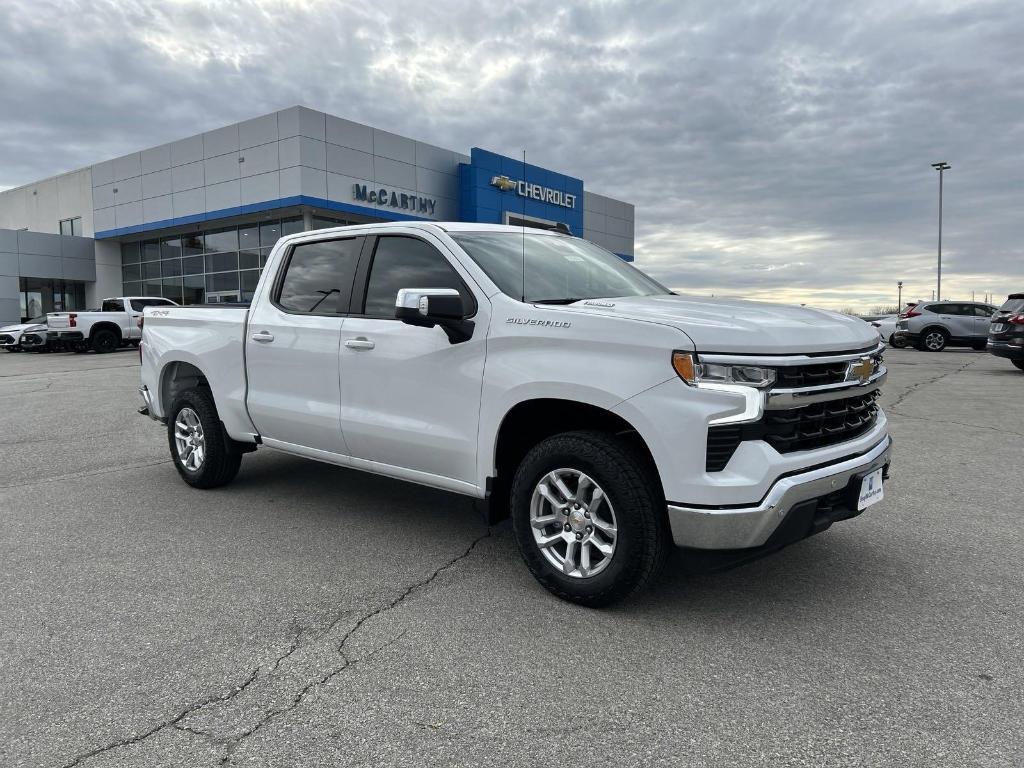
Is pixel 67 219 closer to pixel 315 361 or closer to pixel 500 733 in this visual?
pixel 315 361

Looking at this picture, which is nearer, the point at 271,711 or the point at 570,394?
the point at 271,711

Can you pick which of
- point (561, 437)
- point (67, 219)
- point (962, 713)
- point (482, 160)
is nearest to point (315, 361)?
point (561, 437)

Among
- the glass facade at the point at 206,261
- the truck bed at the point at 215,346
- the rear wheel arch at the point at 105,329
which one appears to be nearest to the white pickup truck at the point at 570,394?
the truck bed at the point at 215,346

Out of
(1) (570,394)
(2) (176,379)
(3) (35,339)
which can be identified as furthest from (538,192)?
(1) (570,394)

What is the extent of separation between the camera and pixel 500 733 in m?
2.56

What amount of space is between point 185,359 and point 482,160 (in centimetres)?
2853

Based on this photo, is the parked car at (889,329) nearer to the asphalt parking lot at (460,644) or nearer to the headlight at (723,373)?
the asphalt parking lot at (460,644)

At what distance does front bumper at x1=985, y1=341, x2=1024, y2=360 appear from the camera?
15.0 meters

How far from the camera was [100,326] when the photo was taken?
23891 millimetres

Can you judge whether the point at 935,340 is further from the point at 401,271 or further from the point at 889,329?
the point at 401,271

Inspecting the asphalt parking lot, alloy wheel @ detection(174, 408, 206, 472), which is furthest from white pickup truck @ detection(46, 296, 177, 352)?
the asphalt parking lot

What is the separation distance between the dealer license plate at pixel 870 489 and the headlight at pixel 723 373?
82 centimetres

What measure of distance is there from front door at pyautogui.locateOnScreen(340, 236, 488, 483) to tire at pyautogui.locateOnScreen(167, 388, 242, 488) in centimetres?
163

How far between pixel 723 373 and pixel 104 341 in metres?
25.4
